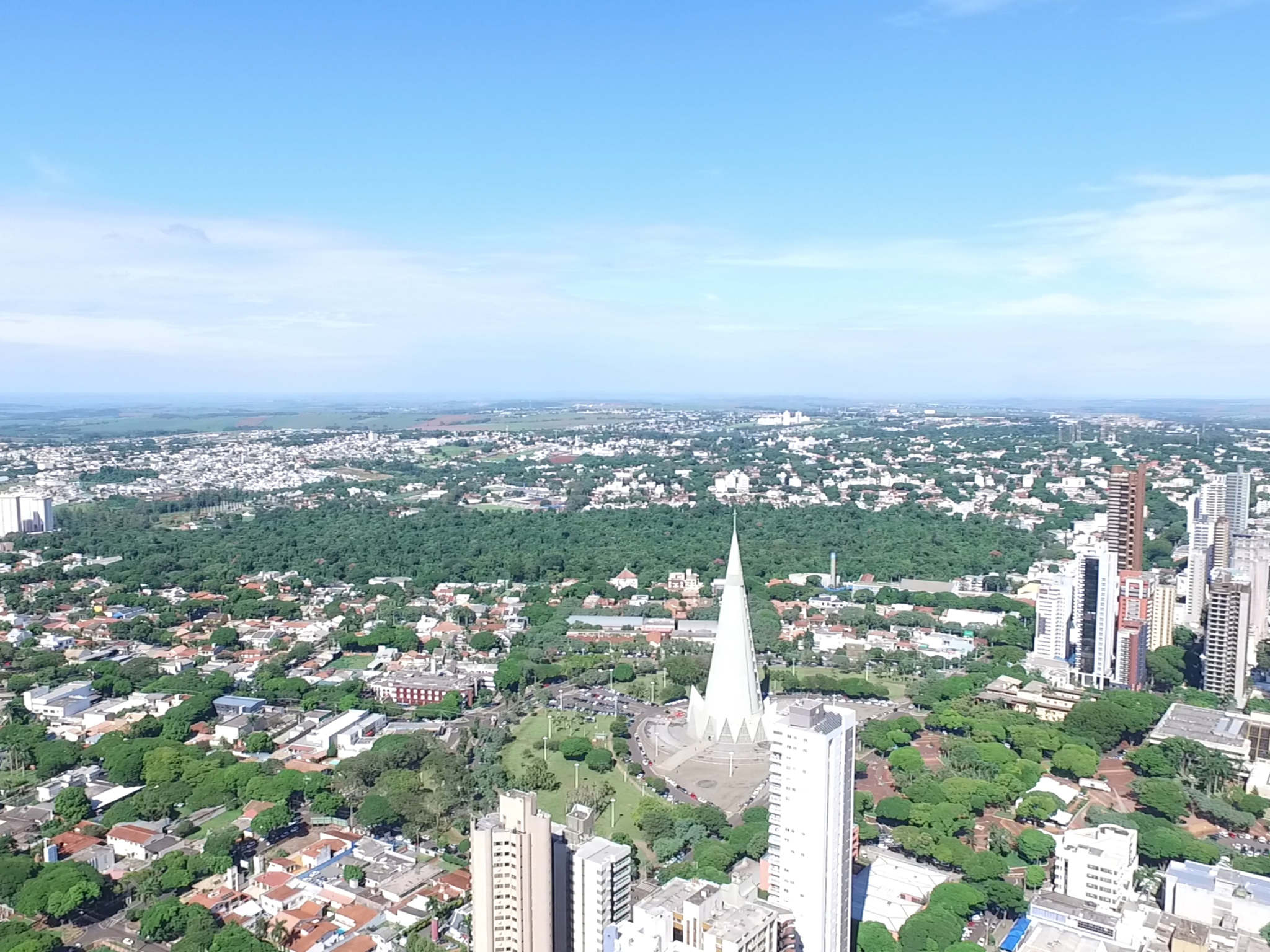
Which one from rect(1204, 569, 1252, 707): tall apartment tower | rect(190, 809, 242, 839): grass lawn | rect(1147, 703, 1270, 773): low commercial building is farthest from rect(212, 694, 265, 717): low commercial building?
rect(1204, 569, 1252, 707): tall apartment tower

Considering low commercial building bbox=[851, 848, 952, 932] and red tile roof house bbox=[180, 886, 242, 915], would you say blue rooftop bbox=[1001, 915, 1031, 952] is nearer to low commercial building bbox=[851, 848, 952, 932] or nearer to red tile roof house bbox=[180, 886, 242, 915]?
low commercial building bbox=[851, 848, 952, 932]

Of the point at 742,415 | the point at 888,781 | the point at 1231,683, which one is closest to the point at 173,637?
the point at 888,781

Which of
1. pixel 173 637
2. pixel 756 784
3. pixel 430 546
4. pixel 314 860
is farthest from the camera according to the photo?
pixel 430 546

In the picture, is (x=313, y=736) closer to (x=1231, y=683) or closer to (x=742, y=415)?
(x=1231, y=683)

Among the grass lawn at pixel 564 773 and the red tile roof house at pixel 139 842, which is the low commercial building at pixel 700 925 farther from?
the red tile roof house at pixel 139 842

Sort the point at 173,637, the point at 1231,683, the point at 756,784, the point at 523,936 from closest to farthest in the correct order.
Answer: the point at 523,936
the point at 756,784
the point at 1231,683
the point at 173,637

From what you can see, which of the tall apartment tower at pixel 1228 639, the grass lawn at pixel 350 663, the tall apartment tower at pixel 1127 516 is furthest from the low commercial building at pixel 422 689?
the tall apartment tower at pixel 1127 516
